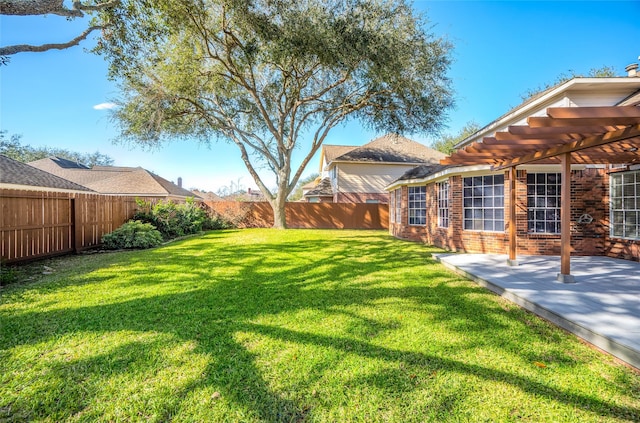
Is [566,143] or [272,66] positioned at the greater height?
[272,66]

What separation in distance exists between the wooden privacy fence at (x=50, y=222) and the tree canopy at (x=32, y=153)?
42.0m

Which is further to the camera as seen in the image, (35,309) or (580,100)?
(580,100)

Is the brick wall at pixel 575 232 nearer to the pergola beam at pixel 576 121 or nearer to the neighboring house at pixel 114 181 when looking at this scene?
the pergola beam at pixel 576 121

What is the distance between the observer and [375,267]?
696cm

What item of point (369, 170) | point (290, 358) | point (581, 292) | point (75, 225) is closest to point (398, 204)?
point (369, 170)

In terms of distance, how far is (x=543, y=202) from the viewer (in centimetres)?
799

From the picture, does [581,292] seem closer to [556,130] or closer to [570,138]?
[570,138]

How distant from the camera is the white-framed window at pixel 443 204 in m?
10.1

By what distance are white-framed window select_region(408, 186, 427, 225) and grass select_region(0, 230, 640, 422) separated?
709 centimetres

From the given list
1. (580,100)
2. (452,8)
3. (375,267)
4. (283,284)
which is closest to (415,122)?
(452,8)

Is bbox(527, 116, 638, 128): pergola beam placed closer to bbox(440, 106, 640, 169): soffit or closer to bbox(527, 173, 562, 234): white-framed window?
bbox(440, 106, 640, 169): soffit

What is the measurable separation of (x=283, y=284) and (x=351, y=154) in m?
18.5

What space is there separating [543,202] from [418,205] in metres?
4.71

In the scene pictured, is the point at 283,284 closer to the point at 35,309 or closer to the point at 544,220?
the point at 35,309
